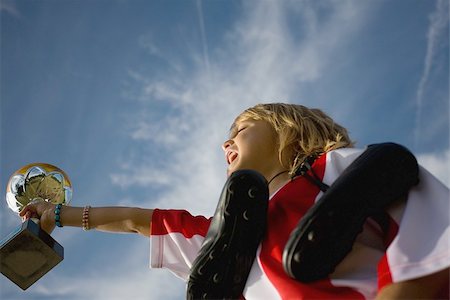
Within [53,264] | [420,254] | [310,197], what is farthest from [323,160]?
[53,264]

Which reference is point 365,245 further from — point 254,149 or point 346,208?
point 254,149

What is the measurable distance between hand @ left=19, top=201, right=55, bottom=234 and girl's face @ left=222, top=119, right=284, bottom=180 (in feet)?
3.27

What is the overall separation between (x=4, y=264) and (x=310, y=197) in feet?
4.97

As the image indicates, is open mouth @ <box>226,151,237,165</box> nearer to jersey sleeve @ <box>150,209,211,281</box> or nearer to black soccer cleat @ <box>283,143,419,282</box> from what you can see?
jersey sleeve @ <box>150,209,211,281</box>

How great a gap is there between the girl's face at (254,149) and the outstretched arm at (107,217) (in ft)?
1.87

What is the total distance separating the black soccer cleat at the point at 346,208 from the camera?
5.50 feet

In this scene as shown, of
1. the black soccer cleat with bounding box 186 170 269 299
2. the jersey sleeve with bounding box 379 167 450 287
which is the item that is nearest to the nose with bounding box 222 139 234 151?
the black soccer cleat with bounding box 186 170 269 299

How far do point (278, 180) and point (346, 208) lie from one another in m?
0.91

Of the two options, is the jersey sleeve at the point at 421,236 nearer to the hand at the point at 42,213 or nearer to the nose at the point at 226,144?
the nose at the point at 226,144

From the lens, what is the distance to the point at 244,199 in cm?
195

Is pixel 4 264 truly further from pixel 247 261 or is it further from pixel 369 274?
pixel 369 274

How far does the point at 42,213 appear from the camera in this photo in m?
2.91

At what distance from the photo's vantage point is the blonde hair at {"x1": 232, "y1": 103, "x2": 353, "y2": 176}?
268 cm

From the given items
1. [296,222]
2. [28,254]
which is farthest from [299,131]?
[28,254]
